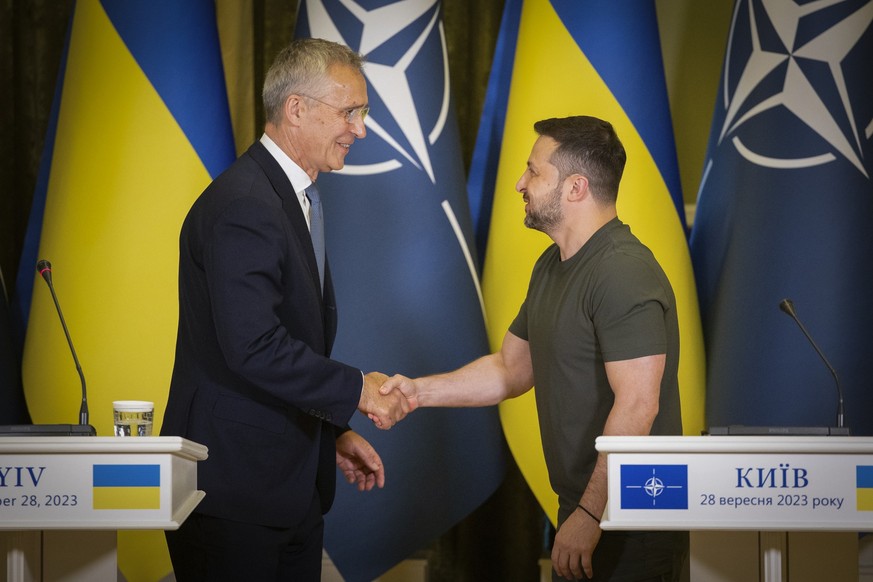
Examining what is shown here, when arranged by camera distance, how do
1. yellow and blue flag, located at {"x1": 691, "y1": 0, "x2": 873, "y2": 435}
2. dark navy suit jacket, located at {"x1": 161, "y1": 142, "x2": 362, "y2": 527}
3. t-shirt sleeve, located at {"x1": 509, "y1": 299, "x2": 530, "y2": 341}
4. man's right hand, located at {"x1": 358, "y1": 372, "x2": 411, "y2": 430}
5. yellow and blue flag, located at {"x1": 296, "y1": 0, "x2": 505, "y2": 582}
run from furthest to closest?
yellow and blue flag, located at {"x1": 296, "y1": 0, "x2": 505, "y2": 582} → yellow and blue flag, located at {"x1": 691, "y1": 0, "x2": 873, "y2": 435} → t-shirt sleeve, located at {"x1": 509, "y1": 299, "x2": 530, "y2": 341} → man's right hand, located at {"x1": 358, "y1": 372, "x2": 411, "y2": 430} → dark navy suit jacket, located at {"x1": 161, "y1": 142, "x2": 362, "y2": 527}

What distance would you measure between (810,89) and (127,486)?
2435 millimetres

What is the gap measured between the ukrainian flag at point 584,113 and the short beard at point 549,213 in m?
0.89

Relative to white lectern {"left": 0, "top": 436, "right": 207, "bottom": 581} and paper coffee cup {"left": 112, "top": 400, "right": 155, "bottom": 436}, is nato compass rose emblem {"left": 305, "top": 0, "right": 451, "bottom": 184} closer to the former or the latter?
paper coffee cup {"left": 112, "top": 400, "right": 155, "bottom": 436}

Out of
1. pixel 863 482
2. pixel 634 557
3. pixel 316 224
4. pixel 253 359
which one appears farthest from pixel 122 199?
pixel 863 482

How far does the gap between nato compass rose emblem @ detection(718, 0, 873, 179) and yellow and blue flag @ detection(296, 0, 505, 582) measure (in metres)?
1.01

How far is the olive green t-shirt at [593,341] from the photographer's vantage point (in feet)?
7.06

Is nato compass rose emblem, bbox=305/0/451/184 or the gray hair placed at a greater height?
nato compass rose emblem, bbox=305/0/451/184

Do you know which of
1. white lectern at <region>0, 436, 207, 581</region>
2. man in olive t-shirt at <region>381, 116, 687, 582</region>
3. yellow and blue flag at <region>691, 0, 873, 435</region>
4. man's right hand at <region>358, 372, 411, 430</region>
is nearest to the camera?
white lectern at <region>0, 436, 207, 581</region>

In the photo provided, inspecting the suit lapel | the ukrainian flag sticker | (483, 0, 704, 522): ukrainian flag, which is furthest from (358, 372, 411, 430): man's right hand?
(483, 0, 704, 522): ukrainian flag

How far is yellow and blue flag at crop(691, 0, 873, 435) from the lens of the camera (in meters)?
3.11

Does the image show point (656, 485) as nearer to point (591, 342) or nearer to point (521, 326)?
point (591, 342)

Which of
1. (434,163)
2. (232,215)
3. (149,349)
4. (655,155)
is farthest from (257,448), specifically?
(655,155)

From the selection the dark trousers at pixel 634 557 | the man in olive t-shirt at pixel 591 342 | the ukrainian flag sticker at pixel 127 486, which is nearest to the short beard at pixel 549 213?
the man in olive t-shirt at pixel 591 342

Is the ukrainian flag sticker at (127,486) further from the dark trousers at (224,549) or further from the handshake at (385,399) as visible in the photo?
the handshake at (385,399)
